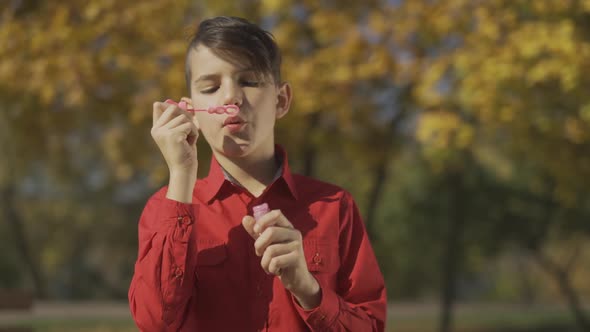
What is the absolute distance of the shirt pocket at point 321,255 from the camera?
2.14 meters

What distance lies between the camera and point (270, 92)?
2.25 meters

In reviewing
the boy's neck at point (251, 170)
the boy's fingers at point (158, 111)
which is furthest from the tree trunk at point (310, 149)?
the boy's fingers at point (158, 111)

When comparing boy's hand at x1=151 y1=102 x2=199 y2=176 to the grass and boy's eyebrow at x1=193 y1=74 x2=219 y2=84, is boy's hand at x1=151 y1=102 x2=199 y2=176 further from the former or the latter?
the grass

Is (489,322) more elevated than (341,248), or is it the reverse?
(341,248)

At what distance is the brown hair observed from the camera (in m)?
2.17

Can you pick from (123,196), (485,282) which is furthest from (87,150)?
(485,282)

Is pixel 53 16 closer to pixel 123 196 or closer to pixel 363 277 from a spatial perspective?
pixel 363 277

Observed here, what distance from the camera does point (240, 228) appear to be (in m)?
2.17

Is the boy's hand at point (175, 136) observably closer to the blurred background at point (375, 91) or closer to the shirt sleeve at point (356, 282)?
the shirt sleeve at point (356, 282)

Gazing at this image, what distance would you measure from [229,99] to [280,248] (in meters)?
0.47

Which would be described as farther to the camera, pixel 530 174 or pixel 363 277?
pixel 530 174

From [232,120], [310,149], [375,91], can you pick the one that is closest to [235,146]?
[232,120]

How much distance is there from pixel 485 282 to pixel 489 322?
11475mm

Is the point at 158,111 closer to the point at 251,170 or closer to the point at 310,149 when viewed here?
the point at 251,170
